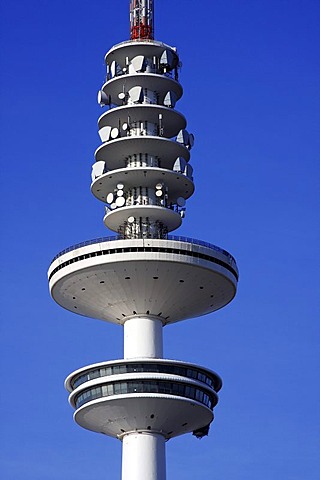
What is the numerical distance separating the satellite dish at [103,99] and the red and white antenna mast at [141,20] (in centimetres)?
598

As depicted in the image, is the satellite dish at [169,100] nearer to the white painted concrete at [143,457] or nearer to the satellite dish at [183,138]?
the satellite dish at [183,138]

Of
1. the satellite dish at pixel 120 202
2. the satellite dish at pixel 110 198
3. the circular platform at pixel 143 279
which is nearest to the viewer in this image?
the circular platform at pixel 143 279

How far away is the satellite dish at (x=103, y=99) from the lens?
9519cm

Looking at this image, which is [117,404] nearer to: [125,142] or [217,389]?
[217,389]

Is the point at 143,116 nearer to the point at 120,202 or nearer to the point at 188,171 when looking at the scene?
the point at 188,171

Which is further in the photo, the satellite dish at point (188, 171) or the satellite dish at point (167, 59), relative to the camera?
the satellite dish at point (167, 59)

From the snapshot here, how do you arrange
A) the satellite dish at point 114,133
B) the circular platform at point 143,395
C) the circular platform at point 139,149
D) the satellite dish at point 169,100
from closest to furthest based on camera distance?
the circular platform at point 143,395, the circular platform at point 139,149, the satellite dish at point 114,133, the satellite dish at point 169,100

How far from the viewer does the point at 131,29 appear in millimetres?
99188

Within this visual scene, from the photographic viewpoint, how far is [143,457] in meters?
85.3

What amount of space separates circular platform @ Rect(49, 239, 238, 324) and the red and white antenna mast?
2049 centimetres

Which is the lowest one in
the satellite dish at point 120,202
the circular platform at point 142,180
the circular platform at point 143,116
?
the satellite dish at point 120,202

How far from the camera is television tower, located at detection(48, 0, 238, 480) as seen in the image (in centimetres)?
8562

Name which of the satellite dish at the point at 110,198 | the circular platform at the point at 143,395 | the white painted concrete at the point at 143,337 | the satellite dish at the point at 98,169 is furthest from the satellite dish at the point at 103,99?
the circular platform at the point at 143,395

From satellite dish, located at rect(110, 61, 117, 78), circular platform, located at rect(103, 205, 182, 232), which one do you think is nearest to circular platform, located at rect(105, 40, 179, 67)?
satellite dish, located at rect(110, 61, 117, 78)
